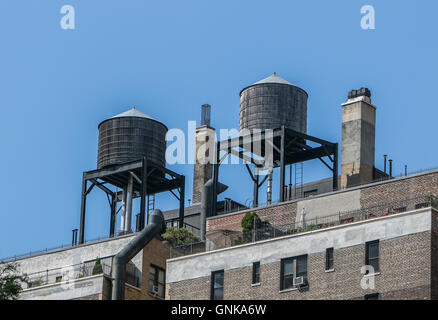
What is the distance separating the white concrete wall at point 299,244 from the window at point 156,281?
4378 millimetres

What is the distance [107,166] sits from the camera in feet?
336

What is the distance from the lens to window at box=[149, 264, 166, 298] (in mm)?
88750

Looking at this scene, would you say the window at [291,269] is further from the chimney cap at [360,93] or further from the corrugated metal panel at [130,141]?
the corrugated metal panel at [130,141]

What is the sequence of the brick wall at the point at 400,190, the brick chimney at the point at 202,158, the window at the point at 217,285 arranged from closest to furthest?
the window at the point at 217,285 → the brick wall at the point at 400,190 → the brick chimney at the point at 202,158

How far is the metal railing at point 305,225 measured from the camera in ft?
264

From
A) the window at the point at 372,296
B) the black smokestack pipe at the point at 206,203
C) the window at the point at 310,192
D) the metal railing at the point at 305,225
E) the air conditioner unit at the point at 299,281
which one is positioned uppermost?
the window at the point at 310,192

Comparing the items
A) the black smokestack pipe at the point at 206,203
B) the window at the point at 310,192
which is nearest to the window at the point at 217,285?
the black smokestack pipe at the point at 206,203

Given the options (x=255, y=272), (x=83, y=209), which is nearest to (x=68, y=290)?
(x=255, y=272)

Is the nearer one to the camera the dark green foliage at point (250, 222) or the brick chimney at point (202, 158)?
the dark green foliage at point (250, 222)

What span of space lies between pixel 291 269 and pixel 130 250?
12.3 meters
